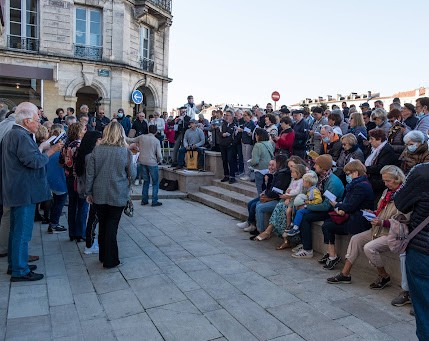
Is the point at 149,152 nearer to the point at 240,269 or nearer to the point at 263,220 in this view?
the point at 263,220

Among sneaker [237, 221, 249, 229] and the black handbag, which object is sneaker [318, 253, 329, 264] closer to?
sneaker [237, 221, 249, 229]

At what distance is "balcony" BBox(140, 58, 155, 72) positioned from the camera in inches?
961

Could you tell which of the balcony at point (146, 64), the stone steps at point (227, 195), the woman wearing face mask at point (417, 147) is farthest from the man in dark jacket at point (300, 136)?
the balcony at point (146, 64)

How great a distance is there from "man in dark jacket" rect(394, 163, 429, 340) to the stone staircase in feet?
18.8

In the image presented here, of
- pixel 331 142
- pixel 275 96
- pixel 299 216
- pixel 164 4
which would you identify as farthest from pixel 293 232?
pixel 164 4

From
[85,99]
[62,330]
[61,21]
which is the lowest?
[62,330]

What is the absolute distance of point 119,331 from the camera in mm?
3762

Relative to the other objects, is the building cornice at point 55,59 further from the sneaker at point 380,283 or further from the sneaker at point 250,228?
the sneaker at point 380,283

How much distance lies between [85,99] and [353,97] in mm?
44543

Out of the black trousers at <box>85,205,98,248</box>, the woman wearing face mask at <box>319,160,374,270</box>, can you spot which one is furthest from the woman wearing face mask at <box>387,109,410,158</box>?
the black trousers at <box>85,205,98,248</box>

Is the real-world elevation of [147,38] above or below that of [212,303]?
above

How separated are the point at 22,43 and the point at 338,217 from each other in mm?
19759

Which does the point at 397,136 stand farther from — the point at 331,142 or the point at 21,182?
the point at 21,182

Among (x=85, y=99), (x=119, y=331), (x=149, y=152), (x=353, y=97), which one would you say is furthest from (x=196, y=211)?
(x=353, y=97)
